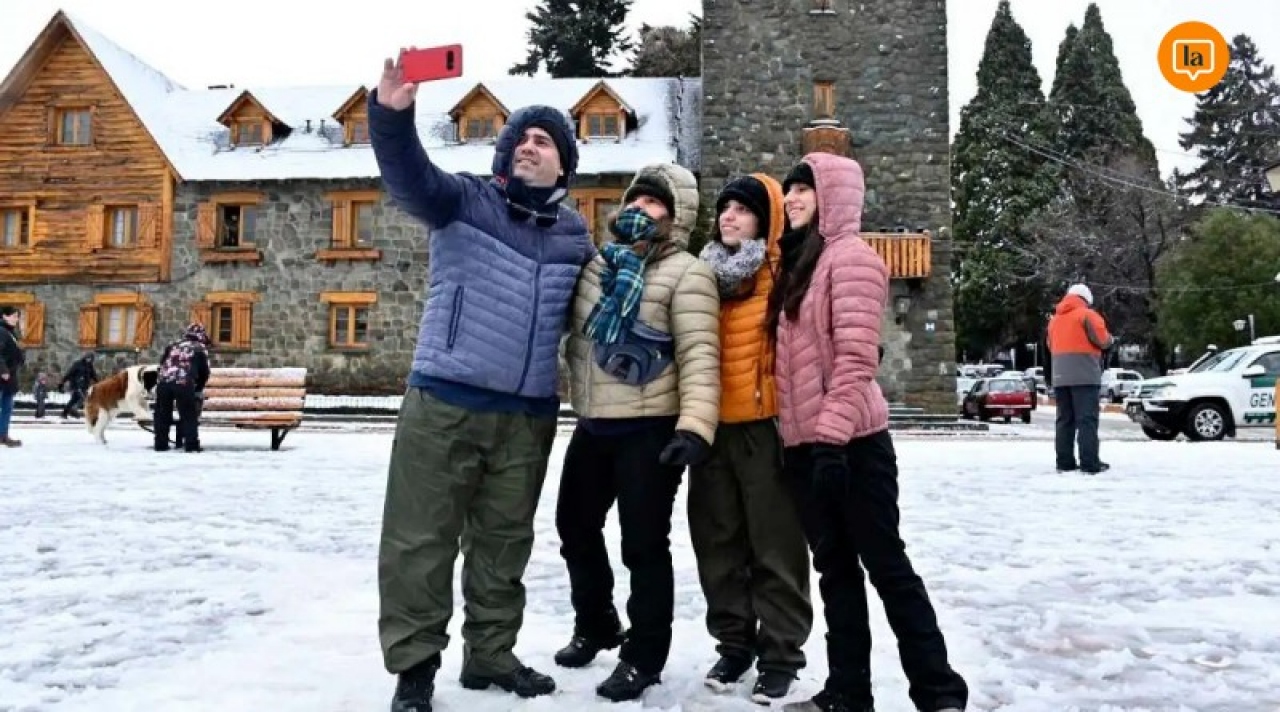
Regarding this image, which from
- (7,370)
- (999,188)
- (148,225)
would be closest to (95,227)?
(148,225)

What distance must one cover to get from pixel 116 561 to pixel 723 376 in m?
3.58

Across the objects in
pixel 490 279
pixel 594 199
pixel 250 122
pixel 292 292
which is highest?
pixel 250 122

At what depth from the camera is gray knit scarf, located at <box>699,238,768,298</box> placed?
3260mm

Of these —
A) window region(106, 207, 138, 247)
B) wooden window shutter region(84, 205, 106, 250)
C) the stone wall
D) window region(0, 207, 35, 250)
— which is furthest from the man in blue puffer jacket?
window region(0, 207, 35, 250)

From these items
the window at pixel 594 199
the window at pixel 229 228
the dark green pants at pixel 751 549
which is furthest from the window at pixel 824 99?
the dark green pants at pixel 751 549

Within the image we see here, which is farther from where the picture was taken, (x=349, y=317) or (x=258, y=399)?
(x=349, y=317)

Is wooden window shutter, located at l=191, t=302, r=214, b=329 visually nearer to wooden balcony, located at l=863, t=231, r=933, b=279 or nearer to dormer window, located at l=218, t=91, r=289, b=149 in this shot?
dormer window, located at l=218, t=91, r=289, b=149

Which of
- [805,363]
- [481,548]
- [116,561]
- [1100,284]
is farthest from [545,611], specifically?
[1100,284]

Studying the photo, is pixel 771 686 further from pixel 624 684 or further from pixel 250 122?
pixel 250 122

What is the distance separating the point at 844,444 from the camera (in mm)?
2801

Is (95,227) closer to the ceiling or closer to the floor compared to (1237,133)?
closer to the floor

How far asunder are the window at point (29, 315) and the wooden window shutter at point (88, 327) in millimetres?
1259

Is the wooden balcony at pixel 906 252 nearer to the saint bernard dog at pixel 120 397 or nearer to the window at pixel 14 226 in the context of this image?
the saint bernard dog at pixel 120 397

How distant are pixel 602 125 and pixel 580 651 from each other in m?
25.1
